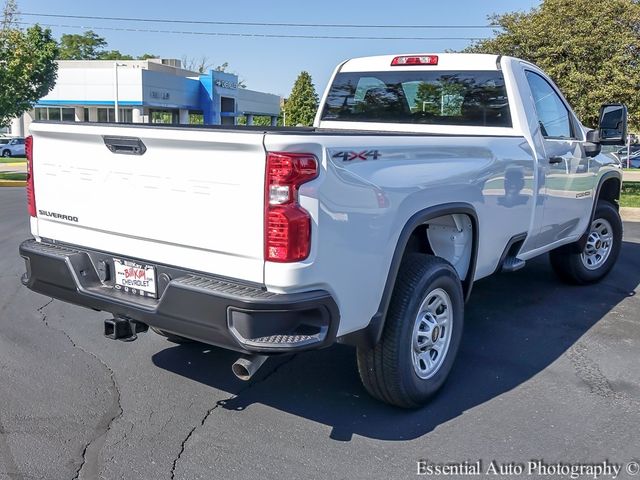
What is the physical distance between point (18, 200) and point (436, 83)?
12.0 meters

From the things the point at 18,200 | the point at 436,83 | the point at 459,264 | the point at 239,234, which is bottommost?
the point at 18,200

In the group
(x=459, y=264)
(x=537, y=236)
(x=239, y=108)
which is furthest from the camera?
(x=239, y=108)

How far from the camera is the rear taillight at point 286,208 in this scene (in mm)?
2928

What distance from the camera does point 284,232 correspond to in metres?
2.95

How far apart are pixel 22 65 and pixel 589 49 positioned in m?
16.5

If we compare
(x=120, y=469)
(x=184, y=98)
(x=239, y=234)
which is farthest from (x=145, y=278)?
(x=184, y=98)

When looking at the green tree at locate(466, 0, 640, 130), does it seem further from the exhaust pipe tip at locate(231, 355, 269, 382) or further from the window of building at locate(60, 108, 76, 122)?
the window of building at locate(60, 108, 76, 122)

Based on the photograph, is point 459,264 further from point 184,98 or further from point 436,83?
point 184,98

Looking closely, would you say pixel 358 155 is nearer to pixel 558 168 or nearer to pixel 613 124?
pixel 558 168

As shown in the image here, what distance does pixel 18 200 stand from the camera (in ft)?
48.8

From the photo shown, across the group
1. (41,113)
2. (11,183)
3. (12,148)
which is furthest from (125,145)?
(41,113)

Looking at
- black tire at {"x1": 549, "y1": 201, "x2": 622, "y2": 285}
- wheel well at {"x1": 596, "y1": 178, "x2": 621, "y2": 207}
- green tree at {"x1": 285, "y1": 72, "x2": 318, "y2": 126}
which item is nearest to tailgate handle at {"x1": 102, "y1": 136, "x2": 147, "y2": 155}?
black tire at {"x1": 549, "y1": 201, "x2": 622, "y2": 285}

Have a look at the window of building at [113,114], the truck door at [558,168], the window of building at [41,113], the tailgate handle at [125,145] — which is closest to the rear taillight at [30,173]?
the tailgate handle at [125,145]

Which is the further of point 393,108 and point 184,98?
point 184,98
